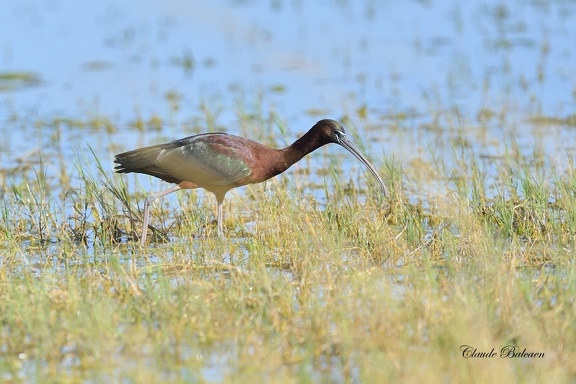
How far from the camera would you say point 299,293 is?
6051 millimetres

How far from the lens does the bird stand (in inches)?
311

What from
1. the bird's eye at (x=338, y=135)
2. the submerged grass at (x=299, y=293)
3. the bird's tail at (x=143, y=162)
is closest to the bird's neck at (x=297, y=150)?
the bird's eye at (x=338, y=135)

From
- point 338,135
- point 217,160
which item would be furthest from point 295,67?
point 217,160

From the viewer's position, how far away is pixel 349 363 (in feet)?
16.8

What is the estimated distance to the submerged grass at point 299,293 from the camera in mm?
5047

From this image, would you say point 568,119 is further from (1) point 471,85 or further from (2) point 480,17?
(2) point 480,17

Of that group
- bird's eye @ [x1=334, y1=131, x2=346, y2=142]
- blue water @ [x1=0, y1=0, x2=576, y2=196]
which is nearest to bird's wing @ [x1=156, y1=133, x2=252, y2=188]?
bird's eye @ [x1=334, y1=131, x2=346, y2=142]

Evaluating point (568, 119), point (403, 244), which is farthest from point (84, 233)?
point (568, 119)

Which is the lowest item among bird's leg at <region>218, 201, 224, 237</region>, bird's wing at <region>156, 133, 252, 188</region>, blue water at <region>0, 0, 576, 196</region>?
bird's leg at <region>218, 201, 224, 237</region>

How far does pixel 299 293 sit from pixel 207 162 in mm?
2110

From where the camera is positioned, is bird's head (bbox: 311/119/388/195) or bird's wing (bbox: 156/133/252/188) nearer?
bird's wing (bbox: 156/133/252/188)

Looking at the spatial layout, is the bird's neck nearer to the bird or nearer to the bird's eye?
the bird

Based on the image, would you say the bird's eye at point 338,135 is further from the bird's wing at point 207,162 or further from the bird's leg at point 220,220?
the bird's leg at point 220,220

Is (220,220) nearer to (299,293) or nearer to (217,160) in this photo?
(217,160)
